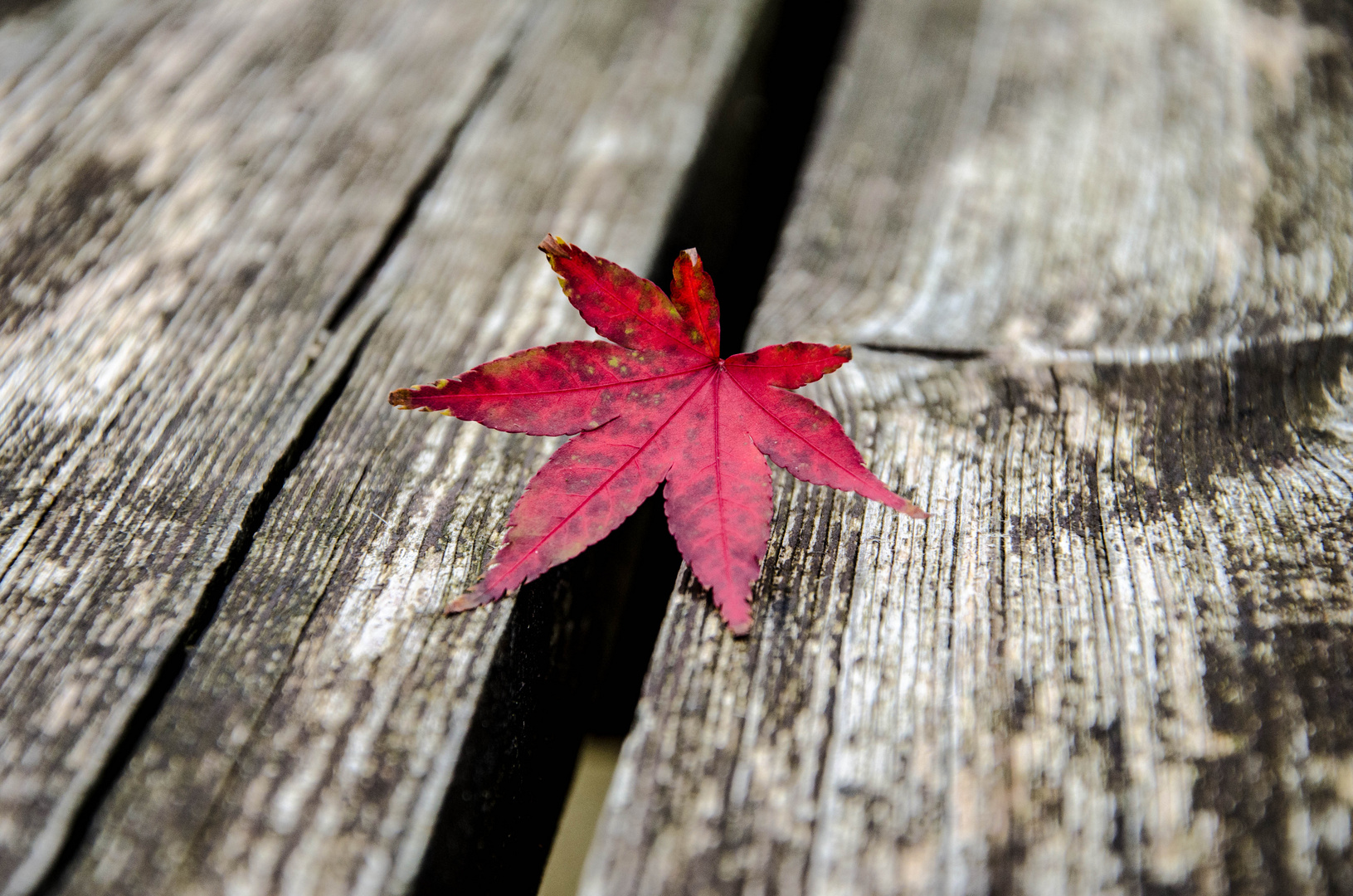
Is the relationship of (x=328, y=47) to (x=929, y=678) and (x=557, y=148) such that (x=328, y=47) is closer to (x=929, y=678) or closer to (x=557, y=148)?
(x=557, y=148)

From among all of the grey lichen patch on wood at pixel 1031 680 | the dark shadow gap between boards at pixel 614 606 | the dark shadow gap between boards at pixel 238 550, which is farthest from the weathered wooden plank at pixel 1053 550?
the dark shadow gap between boards at pixel 238 550

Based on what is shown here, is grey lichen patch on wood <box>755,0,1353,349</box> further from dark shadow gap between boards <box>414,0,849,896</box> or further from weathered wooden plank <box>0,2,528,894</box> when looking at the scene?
weathered wooden plank <box>0,2,528,894</box>

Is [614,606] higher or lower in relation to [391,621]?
lower

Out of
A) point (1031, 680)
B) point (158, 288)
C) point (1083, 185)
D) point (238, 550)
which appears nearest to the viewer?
point (1031, 680)

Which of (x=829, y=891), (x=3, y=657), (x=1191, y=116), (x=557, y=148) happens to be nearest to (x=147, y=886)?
(x=3, y=657)

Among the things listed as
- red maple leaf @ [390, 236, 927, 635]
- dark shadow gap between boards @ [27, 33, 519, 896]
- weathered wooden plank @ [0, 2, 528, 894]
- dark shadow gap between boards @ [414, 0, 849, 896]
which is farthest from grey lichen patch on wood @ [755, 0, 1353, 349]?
weathered wooden plank @ [0, 2, 528, 894]

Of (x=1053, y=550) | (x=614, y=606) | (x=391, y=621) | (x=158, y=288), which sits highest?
(x=158, y=288)

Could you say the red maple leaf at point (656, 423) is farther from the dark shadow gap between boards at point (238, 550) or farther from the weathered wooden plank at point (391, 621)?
the dark shadow gap between boards at point (238, 550)

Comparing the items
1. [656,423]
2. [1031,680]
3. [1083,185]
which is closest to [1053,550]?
[1031,680]

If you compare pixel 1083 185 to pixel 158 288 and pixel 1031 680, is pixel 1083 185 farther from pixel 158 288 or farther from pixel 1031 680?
pixel 158 288
